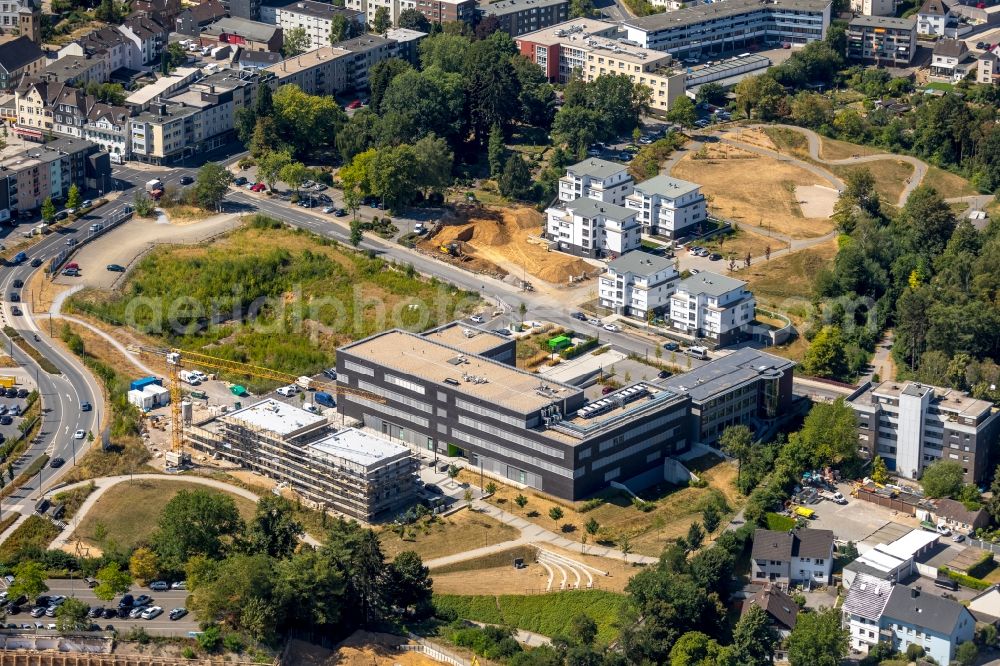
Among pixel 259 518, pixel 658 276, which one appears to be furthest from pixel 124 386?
pixel 658 276

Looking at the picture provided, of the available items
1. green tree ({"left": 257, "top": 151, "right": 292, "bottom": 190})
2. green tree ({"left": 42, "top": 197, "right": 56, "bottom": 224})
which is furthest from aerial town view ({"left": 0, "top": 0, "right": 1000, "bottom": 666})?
green tree ({"left": 42, "top": 197, "right": 56, "bottom": 224})

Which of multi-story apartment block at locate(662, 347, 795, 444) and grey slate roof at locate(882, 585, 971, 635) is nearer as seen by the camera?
grey slate roof at locate(882, 585, 971, 635)

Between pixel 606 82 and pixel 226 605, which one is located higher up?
pixel 606 82

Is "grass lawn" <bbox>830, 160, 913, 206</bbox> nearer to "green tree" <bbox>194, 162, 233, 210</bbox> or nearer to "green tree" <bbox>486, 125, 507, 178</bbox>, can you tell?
"green tree" <bbox>486, 125, 507, 178</bbox>

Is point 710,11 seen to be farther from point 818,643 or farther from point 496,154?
point 818,643

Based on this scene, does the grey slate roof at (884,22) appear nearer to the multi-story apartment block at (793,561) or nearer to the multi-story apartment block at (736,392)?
the multi-story apartment block at (736,392)

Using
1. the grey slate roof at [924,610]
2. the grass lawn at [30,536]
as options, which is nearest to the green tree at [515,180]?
the grass lawn at [30,536]

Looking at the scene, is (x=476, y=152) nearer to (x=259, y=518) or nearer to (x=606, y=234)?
(x=606, y=234)

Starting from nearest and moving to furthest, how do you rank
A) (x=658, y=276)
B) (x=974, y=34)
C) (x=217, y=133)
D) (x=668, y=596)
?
(x=668, y=596) < (x=658, y=276) < (x=217, y=133) < (x=974, y=34)
